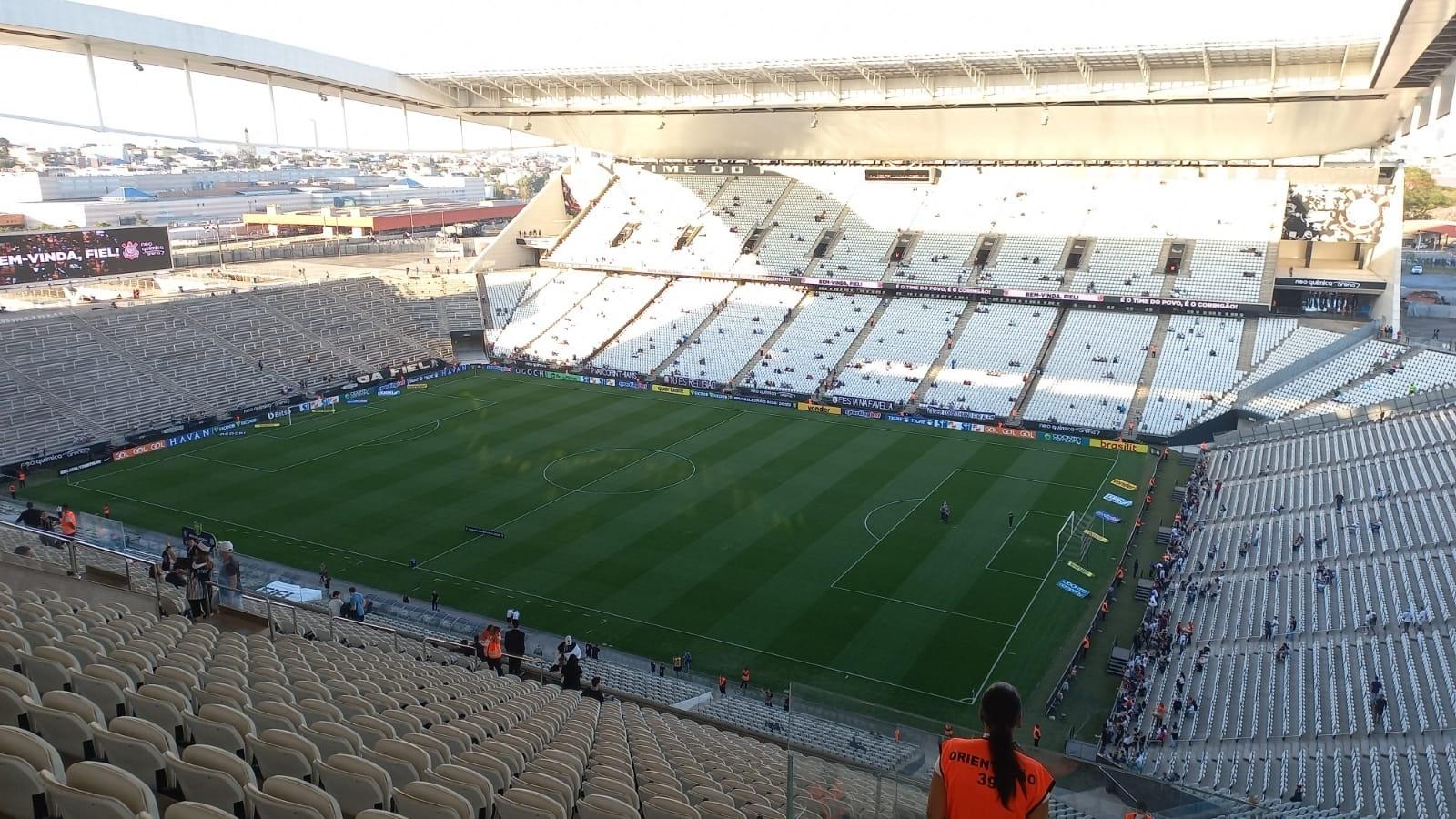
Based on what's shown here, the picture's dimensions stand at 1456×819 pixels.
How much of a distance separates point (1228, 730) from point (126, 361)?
4620cm

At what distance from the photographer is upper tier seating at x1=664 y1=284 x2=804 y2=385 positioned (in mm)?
53594

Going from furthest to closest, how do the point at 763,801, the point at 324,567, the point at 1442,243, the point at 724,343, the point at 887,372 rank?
the point at 1442,243, the point at 724,343, the point at 887,372, the point at 324,567, the point at 763,801

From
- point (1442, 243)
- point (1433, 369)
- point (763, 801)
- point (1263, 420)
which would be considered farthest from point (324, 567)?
point (1442, 243)

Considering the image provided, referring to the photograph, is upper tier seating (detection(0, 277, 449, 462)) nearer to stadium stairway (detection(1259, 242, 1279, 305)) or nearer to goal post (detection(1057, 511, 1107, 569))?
goal post (detection(1057, 511, 1107, 569))

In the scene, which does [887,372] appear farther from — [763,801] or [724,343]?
[763,801]

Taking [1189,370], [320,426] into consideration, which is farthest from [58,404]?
[1189,370]

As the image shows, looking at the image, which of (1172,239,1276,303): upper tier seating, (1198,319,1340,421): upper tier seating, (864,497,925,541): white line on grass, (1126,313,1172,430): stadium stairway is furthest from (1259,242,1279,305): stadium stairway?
(864,497,925,541): white line on grass

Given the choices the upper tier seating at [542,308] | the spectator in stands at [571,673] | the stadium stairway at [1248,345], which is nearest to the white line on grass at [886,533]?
the spectator in stands at [571,673]

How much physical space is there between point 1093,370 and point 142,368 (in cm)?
4461

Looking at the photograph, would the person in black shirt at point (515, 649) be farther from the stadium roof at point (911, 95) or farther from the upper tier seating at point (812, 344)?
the upper tier seating at point (812, 344)

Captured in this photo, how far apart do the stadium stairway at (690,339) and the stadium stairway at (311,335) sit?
15.5 m

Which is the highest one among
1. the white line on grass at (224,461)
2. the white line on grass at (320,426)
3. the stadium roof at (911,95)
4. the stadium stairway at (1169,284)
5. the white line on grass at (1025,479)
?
the stadium roof at (911,95)

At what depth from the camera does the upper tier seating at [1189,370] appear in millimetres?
43656

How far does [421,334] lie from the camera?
191ft
